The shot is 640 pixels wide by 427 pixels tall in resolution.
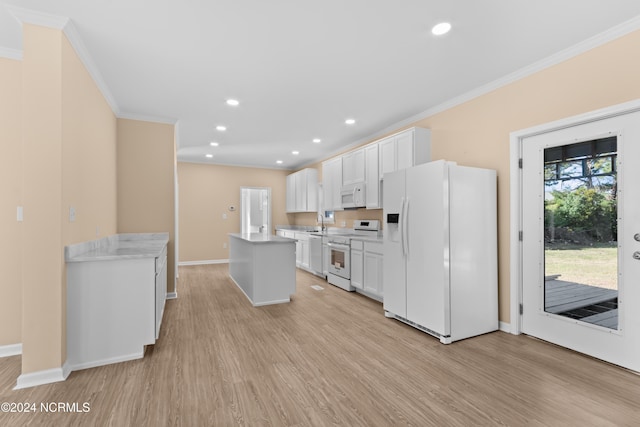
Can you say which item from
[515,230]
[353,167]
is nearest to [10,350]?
[353,167]

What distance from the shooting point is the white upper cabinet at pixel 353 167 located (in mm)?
5188

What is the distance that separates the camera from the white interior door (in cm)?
238

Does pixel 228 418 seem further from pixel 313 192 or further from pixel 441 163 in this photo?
pixel 313 192

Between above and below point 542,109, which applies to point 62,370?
below

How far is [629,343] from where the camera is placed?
2367 millimetres

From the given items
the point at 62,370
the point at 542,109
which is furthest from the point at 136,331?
the point at 542,109

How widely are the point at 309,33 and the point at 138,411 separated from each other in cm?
298

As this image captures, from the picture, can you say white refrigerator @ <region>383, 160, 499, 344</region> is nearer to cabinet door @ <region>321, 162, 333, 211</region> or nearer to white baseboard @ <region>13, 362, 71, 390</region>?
cabinet door @ <region>321, 162, 333, 211</region>

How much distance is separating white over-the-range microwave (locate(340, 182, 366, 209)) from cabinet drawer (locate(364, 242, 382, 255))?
838 millimetres

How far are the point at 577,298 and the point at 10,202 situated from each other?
Result: 5.19 m

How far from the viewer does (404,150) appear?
13.9 feet

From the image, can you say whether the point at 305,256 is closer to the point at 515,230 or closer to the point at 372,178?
the point at 372,178

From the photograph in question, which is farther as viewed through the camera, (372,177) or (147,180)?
(372,177)

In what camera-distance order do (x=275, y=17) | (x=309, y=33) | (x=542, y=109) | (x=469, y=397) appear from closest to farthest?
(x=469, y=397)
(x=275, y=17)
(x=309, y=33)
(x=542, y=109)
